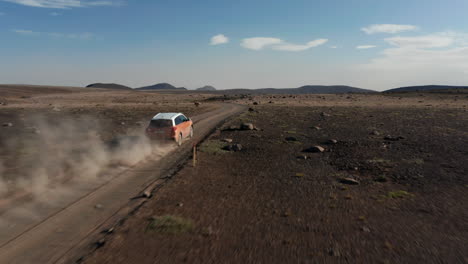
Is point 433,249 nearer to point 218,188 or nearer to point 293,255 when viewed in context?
point 293,255

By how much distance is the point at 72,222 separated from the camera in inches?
326

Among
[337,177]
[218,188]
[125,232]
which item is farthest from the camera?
[337,177]

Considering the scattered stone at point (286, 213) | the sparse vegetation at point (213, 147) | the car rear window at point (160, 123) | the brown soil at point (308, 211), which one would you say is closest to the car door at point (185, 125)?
the sparse vegetation at point (213, 147)

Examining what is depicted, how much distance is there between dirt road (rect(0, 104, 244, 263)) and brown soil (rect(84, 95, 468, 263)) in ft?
2.61

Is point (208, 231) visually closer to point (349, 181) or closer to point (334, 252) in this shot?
point (334, 252)

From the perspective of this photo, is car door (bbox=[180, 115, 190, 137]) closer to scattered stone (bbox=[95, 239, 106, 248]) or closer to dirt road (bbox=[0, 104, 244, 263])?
dirt road (bbox=[0, 104, 244, 263])

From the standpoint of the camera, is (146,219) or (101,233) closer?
(101,233)

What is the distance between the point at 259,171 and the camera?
13.4m

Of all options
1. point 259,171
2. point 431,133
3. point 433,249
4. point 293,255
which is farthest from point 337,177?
point 431,133

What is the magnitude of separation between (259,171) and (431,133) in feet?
50.8

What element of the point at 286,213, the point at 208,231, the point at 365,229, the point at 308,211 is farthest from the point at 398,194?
the point at 208,231

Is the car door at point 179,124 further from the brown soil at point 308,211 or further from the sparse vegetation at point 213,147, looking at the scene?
the brown soil at point 308,211

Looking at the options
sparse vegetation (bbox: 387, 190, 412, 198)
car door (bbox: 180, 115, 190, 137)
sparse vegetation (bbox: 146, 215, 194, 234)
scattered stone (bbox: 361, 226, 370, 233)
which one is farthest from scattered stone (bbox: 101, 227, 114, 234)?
car door (bbox: 180, 115, 190, 137)

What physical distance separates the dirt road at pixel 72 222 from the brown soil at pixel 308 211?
0.79 meters
